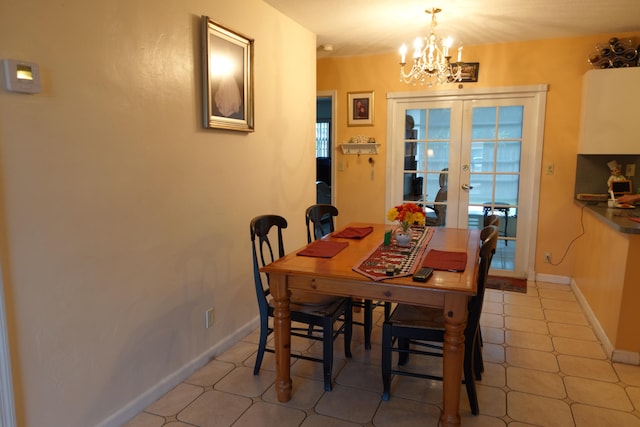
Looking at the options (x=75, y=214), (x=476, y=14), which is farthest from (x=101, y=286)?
(x=476, y=14)

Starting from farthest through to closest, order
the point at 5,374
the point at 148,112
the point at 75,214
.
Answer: the point at 148,112, the point at 75,214, the point at 5,374

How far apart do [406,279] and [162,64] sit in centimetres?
164

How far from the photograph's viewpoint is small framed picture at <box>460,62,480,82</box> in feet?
14.2

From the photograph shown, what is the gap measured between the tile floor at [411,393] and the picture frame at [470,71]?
2.58 meters

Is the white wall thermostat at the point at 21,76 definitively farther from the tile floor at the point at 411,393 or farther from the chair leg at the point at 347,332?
the chair leg at the point at 347,332

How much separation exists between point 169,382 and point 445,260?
1661mm

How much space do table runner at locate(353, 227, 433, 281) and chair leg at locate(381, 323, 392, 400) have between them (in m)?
0.33

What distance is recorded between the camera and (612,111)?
375 cm

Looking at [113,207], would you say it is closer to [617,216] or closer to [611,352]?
[611,352]

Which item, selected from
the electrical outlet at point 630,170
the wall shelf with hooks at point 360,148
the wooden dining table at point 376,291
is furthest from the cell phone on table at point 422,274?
the electrical outlet at point 630,170

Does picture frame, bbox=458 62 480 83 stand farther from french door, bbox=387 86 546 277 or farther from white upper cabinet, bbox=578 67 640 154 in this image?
white upper cabinet, bbox=578 67 640 154

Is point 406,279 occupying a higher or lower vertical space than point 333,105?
lower

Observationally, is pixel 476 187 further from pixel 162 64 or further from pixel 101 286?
pixel 101 286

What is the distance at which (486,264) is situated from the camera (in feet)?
6.72
